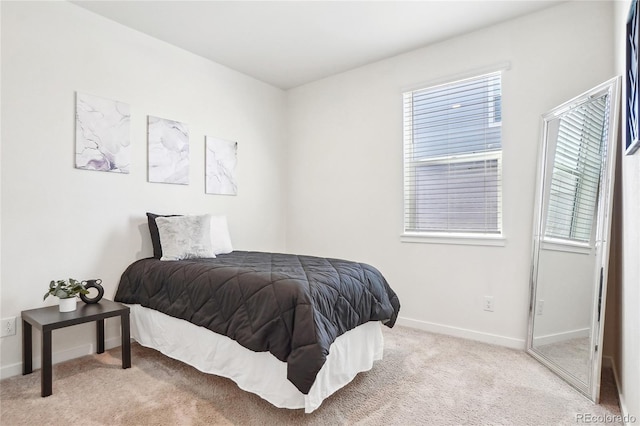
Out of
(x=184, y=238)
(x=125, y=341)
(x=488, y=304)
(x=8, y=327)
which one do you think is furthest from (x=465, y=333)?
(x=8, y=327)

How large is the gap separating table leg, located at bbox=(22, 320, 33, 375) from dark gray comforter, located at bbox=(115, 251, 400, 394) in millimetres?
604

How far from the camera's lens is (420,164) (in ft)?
11.3

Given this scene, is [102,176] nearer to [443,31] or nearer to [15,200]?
[15,200]

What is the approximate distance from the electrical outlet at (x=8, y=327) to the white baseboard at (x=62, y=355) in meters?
0.21

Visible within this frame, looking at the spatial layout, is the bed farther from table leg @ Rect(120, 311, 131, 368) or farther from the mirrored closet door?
the mirrored closet door

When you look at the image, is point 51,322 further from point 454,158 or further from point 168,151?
point 454,158

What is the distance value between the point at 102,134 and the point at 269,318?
210 centimetres

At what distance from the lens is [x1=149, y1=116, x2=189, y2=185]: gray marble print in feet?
10.3

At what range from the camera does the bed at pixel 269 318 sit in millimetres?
1787

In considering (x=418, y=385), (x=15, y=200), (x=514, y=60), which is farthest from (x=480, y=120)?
(x=15, y=200)

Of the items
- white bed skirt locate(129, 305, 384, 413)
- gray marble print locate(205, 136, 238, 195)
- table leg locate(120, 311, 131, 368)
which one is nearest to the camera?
white bed skirt locate(129, 305, 384, 413)

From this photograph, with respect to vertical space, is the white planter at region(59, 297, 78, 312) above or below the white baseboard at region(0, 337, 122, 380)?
above

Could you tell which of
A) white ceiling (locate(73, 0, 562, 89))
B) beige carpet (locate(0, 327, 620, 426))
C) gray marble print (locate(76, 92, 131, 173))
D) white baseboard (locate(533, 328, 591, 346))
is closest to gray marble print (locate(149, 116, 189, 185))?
gray marble print (locate(76, 92, 131, 173))

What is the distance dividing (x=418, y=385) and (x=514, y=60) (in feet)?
8.52
